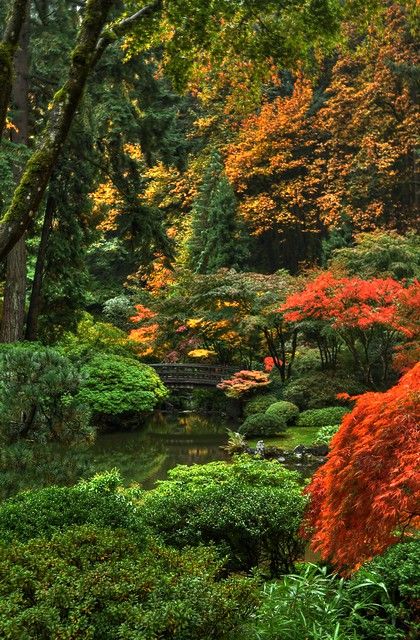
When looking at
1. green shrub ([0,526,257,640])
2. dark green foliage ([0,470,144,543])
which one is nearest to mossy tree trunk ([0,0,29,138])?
dark green foliage ([0,470,144,543])

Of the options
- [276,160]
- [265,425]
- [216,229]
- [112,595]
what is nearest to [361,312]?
[265,425]

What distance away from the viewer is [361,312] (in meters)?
14.9

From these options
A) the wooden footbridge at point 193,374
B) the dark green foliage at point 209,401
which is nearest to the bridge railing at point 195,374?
the wooden footbridge at point 193,374

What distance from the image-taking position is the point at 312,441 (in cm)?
1441

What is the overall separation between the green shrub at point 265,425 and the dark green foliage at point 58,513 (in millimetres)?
10528

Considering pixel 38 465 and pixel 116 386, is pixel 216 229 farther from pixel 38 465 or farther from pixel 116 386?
pixel 38 465

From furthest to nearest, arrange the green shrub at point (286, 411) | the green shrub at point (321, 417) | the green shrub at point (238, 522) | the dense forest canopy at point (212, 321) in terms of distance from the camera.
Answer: the green shrub at point (286, 411) < the green shrub at point (321, 417) < the green shrub at point (238, 522) < the dense forest canopy at point (212, 321)

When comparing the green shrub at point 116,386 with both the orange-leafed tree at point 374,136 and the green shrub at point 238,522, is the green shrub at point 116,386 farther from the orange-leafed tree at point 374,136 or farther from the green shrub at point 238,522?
the orange-leafed tree at point 374,136

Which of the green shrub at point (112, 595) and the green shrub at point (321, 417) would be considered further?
the green shrub at point (321, 417)

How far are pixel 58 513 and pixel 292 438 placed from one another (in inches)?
425

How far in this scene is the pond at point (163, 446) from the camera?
44.6 ft

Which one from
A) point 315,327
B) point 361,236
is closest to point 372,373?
point 315,327

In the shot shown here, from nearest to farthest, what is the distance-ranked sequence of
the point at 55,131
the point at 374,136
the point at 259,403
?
the point at 55,131
the point at 259,403
the point at 374,136

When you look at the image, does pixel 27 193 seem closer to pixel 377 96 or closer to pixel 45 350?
pixel 45 350
